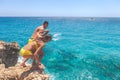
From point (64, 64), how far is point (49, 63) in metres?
1.31

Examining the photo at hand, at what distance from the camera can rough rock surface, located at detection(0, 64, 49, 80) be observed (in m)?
7.42

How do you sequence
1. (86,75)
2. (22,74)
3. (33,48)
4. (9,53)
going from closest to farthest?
(22,74) → (33,48) → (9,53) → (86,75)

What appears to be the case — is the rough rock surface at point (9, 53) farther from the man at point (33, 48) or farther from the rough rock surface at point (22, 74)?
the man at point (33, 48)

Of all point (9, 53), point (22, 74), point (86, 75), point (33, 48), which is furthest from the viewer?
point (86, 75)

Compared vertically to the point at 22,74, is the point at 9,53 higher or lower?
lower

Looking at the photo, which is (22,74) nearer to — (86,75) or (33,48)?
(33,48)

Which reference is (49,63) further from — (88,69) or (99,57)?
(99,57)

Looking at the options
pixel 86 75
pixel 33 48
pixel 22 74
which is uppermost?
pixel 33 48

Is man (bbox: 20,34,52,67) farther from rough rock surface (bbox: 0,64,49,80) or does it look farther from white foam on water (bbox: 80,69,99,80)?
white foam on water (bbox: 80,69,99,80)

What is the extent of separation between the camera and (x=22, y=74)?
7691mm

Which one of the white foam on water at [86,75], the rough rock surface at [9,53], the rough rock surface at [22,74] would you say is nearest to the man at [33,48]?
the rough rock surface at [22,74]

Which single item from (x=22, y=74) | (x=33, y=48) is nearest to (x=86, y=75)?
(x=33, y=48)

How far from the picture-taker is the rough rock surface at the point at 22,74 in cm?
742

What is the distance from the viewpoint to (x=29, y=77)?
7.47 meters
